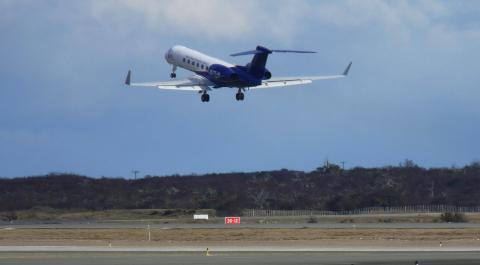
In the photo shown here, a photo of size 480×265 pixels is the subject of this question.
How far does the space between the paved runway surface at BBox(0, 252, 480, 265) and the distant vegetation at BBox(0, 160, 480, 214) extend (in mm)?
74965

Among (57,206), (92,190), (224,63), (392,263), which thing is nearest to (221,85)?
(224,63)

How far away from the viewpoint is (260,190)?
171375mm

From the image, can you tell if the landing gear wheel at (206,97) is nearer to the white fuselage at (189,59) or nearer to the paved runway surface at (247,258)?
the white fuselage at (189,59)

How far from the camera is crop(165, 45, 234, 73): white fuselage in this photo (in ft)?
294

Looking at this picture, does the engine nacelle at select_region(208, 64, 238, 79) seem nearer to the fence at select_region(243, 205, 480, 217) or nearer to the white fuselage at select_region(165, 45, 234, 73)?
the white fuselage at select_region(165, 45, 234, 73)

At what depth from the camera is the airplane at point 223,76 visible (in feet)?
284

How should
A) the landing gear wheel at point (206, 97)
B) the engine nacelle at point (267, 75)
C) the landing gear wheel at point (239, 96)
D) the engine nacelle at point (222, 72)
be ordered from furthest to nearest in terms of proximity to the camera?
the landing gear wheel at point (206, 97), the engine nacelle at point (267, 75), the landing gear wheel at point (239, 96), the engine nacelle at point (222, 72)

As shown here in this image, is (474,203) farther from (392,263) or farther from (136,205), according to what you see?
(392,263)

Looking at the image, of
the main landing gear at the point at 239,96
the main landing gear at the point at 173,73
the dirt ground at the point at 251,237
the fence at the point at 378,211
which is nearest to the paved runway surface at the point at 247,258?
the dirt ground at the point at 251,237

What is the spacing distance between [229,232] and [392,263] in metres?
32.4

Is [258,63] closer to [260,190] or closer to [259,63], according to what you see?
[259,63]

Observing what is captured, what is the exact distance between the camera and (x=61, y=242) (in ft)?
253

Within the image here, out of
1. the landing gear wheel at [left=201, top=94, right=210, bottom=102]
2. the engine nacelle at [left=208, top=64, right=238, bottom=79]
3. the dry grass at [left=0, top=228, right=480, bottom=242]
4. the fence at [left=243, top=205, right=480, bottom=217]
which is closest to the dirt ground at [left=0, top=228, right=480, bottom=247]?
the dry grass at [left=0, top=228, right=480, bottom=242]

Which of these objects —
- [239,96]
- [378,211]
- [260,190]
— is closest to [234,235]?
[239,96]
